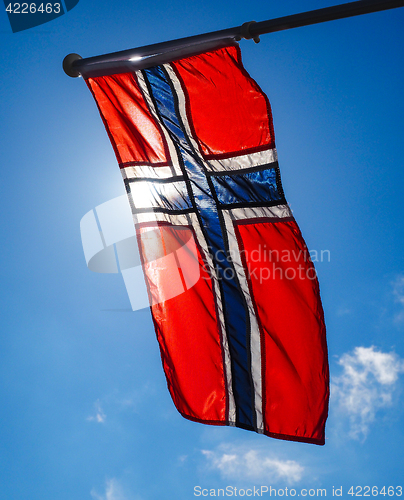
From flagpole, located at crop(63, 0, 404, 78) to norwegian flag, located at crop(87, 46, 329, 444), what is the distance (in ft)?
0.36

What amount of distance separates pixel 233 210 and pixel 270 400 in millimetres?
2406

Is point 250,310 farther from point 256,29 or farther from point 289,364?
point 256,29

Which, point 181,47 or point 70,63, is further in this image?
point 70,63

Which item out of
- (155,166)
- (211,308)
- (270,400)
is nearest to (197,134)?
(155,166)

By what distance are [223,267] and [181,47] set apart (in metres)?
2.57

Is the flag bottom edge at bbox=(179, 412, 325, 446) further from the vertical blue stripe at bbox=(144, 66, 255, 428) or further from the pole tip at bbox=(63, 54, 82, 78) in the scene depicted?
Answer: the pole tip at bbox=(63, 54, 82, 78)

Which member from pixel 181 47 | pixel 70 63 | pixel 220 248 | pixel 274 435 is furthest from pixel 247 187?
pixel 274 435

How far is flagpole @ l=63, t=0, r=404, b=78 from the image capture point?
370cm

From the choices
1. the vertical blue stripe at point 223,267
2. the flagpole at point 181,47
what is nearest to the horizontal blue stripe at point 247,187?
the vertical blue stripe at point 223,267

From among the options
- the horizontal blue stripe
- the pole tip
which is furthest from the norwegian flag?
the pole tip

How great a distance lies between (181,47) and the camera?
14.6ft

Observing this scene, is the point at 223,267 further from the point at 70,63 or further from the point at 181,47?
the point at 70,63

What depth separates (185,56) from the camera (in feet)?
15.1

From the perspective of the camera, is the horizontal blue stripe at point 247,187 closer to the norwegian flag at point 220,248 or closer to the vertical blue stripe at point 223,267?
the norwegian flag at point 220,248
